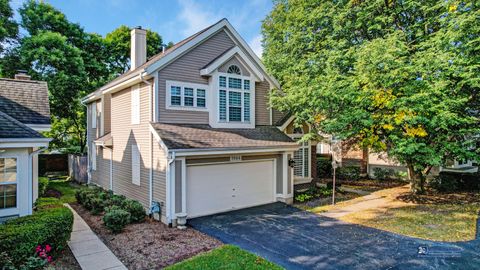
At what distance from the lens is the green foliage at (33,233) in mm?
6387

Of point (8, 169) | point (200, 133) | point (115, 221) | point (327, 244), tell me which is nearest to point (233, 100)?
point (200, 133)

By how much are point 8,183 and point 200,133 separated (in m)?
6.50

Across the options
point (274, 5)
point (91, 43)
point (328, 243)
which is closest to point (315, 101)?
point (328, 243)

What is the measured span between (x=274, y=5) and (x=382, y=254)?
17.5 metres

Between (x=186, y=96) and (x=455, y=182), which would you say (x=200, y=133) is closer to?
(x=186, y=96)

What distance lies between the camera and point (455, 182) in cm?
1814

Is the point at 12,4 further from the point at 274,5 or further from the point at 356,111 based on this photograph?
the point at 356,111

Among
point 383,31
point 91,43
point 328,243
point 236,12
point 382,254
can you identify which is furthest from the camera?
point 91,43

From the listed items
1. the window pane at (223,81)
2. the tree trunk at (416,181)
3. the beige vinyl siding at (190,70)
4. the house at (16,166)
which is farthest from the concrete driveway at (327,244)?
the tree trunk at (416,181)

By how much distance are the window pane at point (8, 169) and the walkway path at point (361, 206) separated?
1119 cm

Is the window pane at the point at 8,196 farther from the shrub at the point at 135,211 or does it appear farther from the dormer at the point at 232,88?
the dormer at the point at 232,88

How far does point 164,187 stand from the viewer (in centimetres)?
1073

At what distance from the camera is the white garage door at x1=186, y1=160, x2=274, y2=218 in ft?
37.5

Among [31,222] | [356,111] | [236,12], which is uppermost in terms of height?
[236,12]
